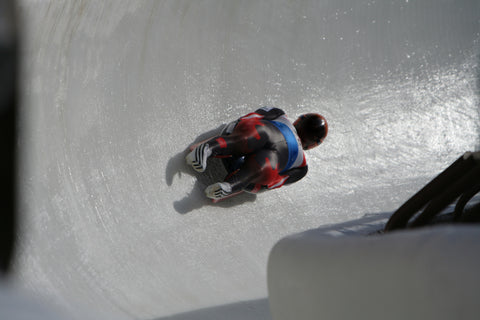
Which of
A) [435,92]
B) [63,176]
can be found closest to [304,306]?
[63,176]

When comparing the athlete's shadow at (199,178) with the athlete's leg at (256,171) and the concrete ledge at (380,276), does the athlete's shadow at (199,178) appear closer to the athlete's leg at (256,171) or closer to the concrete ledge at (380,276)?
the athlete's leg at (256,171)

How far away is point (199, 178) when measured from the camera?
2805 millimetres

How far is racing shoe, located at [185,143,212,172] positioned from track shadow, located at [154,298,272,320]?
77 centimetres

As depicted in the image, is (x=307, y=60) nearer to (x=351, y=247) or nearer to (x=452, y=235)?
(x=351, y=247)

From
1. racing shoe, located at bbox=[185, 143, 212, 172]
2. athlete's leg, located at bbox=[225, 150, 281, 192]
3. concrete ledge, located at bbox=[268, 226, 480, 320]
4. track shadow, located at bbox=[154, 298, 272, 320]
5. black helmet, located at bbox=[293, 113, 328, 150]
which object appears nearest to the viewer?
concrete ledge, located at bbox=[268, 226, 480, 320]

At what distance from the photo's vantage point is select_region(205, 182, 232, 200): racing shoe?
256 centimetres

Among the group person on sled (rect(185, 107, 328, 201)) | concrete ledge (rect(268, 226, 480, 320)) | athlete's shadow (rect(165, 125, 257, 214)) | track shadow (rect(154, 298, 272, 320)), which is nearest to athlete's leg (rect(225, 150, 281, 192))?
person on sled (rect(185, 107, 328, 201))

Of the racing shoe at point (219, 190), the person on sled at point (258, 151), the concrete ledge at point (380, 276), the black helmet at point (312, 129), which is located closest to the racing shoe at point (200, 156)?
the person on sled at point (258, 151)

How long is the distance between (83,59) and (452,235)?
1.95 meters

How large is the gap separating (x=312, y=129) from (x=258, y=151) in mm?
461

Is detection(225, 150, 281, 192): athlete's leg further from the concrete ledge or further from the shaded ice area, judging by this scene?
the concrete ledge

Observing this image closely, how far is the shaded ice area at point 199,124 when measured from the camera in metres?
2.05

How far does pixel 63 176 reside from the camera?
2.08 metres

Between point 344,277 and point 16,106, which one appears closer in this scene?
point 344,277
